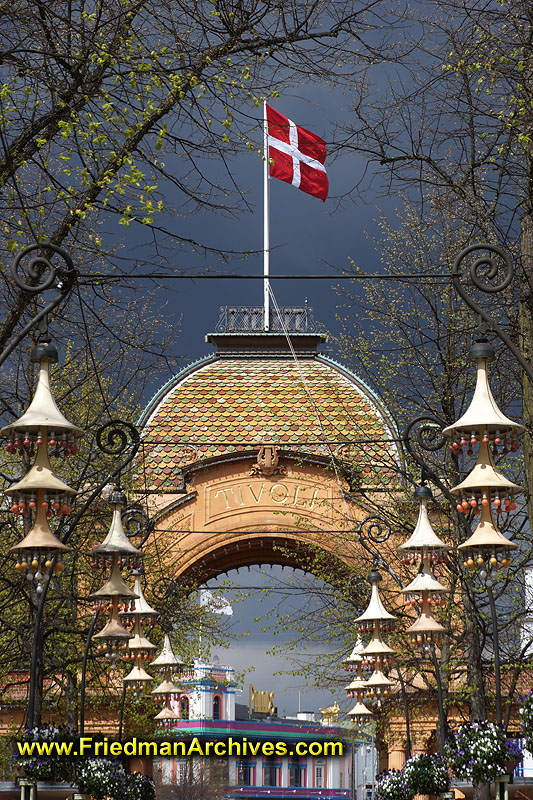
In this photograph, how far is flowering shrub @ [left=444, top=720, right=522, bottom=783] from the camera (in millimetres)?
11625

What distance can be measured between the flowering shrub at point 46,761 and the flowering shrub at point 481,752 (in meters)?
4.13

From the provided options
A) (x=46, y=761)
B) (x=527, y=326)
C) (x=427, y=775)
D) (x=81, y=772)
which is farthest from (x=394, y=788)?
(x=527, y=326)

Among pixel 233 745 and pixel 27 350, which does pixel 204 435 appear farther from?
pixel 233 745

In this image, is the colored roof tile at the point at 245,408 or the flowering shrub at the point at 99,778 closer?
the flowering shrub at the point at 99,778

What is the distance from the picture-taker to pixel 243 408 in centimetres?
3203

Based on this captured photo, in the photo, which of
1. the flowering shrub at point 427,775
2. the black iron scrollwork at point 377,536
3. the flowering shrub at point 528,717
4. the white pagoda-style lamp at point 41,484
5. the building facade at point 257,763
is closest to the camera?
the white pagoda-style lamp at point 41,484

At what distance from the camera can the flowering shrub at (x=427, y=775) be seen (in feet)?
46.4

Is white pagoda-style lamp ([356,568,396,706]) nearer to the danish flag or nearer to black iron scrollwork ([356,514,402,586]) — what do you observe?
black iron scrollwork ([356,514,402,586])

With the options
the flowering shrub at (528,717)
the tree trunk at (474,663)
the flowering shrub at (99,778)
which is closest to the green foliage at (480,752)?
the flowering shrub at (528,717)

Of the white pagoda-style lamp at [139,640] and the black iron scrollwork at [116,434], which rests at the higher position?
the black iron scrollwork at [116,434]

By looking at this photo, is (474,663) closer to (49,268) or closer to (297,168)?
(49,268)

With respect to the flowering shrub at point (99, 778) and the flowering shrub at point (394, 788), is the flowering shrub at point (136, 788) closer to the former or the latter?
the flowering shrub at point (99, 778)

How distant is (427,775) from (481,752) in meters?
2.63

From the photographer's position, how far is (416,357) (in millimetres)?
19031
